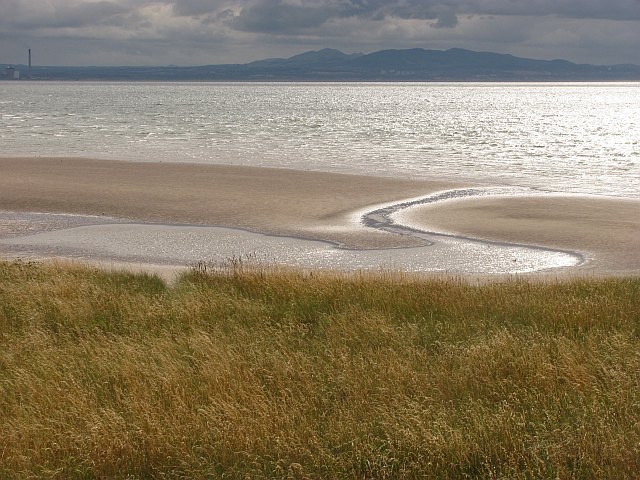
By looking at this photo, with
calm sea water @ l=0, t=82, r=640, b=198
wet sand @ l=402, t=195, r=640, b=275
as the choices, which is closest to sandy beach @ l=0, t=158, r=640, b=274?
wet sand @ l=402, t=195, r=640, b=275

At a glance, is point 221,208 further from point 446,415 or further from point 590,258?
point 446,415

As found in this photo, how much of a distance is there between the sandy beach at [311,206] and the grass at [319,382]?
330 inches

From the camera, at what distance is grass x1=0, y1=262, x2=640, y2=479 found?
26.1 ft

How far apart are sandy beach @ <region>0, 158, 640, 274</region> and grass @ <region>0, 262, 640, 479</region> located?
27.5 feet

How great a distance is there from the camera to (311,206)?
31047 mm

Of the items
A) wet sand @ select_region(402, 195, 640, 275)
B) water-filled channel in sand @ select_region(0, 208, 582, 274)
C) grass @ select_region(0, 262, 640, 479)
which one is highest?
grass @ select_region(0, 262, 640, 479)

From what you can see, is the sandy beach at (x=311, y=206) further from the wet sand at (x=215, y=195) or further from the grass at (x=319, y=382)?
the grass at (x=319, y=382)

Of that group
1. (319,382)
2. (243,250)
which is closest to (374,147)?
(243,250)

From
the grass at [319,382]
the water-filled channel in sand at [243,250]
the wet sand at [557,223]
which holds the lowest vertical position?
the water-filled channel in sand at [243,250]

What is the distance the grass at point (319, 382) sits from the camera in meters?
7.95

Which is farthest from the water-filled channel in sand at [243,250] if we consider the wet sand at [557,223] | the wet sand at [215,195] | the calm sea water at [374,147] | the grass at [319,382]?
the calm sea water at [374,147]

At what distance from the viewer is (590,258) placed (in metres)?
21.8

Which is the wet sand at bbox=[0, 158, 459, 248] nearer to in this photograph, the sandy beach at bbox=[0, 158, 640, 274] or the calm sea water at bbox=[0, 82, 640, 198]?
the sandy beach at bbox=[0, 158, 640, 274]

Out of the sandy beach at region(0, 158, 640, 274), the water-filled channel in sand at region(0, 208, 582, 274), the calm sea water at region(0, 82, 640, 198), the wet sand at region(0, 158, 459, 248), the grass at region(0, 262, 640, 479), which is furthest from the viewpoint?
the calm sea water at region(0, 82, 640, 198)
